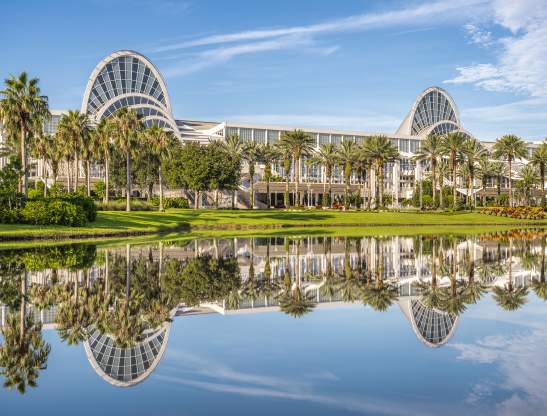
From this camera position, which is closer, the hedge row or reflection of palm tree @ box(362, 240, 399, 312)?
reflection of palm tree @ box(362, 240, 399, 312)

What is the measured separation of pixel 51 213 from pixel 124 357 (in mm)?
37187

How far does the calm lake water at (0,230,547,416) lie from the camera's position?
7.18 m

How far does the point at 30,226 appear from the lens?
42.2 m

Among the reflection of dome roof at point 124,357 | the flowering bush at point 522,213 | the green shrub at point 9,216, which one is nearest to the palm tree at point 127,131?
the green shrub at point 9,216

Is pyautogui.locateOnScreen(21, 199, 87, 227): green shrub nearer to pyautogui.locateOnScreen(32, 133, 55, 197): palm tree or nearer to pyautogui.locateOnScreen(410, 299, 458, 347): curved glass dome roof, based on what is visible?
pyautogui.locateOnScreen(32, 133, 55, 197): palm tree

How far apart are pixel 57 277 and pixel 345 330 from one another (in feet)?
33.0

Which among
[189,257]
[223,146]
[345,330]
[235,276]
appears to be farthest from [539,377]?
[223,146]

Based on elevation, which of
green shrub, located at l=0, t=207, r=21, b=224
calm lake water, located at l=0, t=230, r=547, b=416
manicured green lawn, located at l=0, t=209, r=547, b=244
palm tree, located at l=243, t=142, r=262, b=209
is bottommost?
calm lake water, located at l=0, t=230, r=547, b=416

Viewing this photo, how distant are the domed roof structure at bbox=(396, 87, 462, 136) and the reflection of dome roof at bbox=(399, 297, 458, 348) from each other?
14480 cm

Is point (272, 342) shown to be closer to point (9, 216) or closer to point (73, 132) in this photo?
point (9, 216)

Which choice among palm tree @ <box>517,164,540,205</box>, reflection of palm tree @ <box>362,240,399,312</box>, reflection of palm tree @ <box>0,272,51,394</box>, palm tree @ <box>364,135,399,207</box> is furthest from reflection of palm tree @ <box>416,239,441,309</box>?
palm tree @ <box>517,164,540,205</box>

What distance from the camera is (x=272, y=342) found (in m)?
10.2

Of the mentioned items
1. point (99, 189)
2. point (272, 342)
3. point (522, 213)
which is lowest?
point (272, 342)

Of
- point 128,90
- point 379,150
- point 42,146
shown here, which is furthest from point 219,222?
point 128,90
